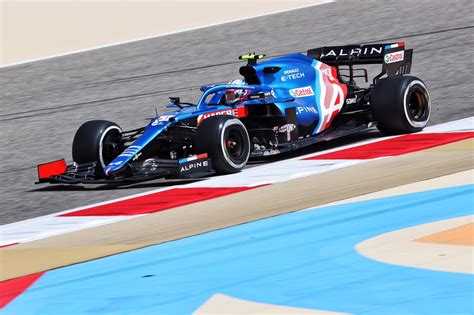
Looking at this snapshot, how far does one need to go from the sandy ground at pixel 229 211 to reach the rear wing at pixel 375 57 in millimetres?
2738

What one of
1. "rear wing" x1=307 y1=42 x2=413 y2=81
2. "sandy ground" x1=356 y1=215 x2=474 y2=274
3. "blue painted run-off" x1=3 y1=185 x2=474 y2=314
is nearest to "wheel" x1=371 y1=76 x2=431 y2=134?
"rear wing" x1=307 y1=42 x2=413 y2=81

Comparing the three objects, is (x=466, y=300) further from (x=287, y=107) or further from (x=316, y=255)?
(x=287, y=107)

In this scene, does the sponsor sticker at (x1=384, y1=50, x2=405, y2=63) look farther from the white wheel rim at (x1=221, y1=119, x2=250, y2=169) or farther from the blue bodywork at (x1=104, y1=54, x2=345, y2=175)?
the white wheel rim at (x1=221, y1=119, x2=250, y2=169)

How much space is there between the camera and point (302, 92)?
1265 cm

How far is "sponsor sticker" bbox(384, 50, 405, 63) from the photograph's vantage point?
13.5m

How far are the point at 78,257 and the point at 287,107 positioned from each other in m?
4.75

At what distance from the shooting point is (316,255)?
23.3ft

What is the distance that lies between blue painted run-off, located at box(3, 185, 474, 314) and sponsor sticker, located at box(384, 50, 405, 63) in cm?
493

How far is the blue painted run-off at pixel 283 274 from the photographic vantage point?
19.7ft

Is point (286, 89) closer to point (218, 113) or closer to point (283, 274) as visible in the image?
point (218, 113)

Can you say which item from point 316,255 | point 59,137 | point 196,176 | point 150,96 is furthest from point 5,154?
point 316,255

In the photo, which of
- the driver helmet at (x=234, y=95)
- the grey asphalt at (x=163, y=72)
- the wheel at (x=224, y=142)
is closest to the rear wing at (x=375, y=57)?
the grey asphalt at (x=163, y=72)

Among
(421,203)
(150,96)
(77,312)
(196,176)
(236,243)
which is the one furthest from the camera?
(150,96)

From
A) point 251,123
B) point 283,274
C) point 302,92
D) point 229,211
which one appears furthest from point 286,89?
point 283,274
